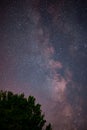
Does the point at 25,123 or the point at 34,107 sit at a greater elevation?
the point at 34,107

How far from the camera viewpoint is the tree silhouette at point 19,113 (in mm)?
15219

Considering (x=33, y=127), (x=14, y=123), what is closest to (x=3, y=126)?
(x=14, y=123)

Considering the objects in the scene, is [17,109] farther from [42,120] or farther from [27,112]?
[42,120]

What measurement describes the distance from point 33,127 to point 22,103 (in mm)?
1789

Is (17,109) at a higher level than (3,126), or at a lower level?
higher

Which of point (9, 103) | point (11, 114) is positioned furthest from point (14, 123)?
point (9, 103)

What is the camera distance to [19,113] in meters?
16.0

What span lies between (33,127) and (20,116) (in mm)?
1034

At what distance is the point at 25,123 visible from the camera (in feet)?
51.2

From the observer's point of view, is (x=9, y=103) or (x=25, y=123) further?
(x=9, y=103)

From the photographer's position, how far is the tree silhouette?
1522 centimetres

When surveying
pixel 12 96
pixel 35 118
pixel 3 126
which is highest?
pixel 12 96

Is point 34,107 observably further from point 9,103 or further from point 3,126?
point 3,126

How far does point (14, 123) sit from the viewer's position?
1526cm
